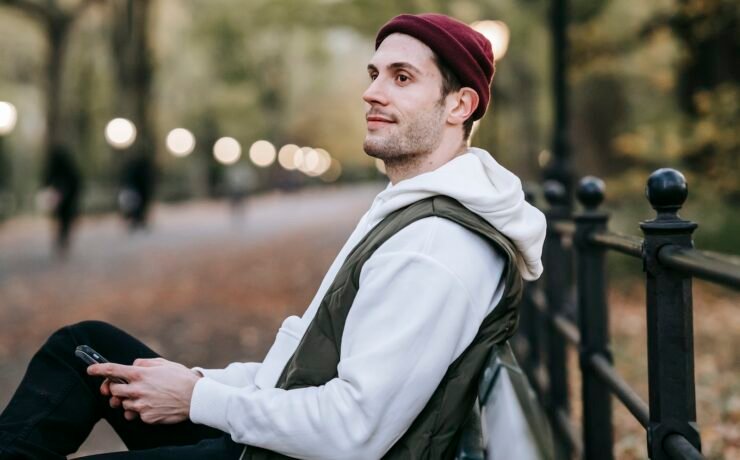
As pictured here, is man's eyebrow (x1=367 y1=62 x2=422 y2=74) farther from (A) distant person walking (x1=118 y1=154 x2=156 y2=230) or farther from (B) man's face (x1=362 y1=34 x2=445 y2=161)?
(A) distant person walking (x1=118 y1=154 x2=156 y2=230)

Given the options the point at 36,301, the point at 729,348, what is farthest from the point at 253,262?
the point at 729,348

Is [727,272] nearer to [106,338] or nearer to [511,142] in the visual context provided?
[106,338]

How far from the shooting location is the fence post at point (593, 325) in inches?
140

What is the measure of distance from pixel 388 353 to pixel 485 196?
0.49 m

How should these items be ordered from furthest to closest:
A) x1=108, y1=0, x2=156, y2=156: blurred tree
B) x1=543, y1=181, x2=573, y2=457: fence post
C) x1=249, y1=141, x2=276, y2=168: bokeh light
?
x1=249, y1=141, x2=276, y2=168: bokeh light < x1=108, y1=0, x2=156, y2=156: blurred tree < x1=543, y1=181, x2=573, y2=457: fence post

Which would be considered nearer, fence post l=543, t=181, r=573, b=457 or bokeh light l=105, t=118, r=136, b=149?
fence post l=543, t=181, r=573, b=457

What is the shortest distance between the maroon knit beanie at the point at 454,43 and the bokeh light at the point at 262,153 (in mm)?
54256

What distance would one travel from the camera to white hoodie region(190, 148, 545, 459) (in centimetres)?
203

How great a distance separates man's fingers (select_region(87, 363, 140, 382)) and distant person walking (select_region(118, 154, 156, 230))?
22671 millimetres

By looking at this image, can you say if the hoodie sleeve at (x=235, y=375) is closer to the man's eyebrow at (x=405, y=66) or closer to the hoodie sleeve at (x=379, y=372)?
the hoodie sleeve at (x=379, y=372)

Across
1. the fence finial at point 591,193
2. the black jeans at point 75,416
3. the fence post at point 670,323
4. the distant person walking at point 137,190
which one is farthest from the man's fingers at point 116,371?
the distant person walking at point 137,190

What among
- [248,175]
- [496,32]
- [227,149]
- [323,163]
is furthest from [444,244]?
[323,163]

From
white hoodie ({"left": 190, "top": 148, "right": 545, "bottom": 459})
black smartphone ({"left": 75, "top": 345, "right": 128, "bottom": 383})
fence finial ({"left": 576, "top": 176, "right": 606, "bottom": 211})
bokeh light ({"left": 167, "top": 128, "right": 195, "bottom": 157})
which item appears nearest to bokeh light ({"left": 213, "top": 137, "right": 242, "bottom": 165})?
bokeh light ({"left": 167, "top": 128, "right": 195, "bottom": 157})

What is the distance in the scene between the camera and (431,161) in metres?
2.49
